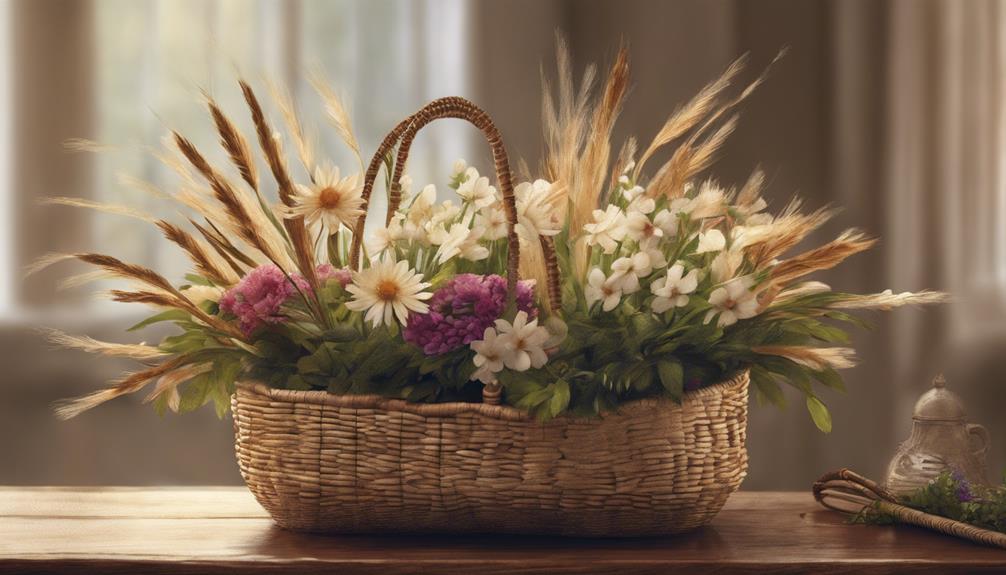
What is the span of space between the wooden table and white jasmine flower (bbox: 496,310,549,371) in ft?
0.50

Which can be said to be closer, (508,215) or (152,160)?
(508,215)

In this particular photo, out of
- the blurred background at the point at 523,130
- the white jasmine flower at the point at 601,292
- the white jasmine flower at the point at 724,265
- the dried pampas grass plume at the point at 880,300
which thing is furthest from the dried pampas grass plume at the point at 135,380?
the blurred background at the point at 523,130

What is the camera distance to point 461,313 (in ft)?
2.91

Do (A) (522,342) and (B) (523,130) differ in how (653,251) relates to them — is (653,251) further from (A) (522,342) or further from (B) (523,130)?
(B) (523,130)

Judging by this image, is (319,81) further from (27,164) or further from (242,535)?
(27,164)

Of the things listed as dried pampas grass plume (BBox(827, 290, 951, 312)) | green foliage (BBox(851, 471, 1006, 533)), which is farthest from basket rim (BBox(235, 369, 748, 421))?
green foliage (BBox(851, 471, 1006, 533))

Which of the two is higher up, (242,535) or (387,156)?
(387,156)

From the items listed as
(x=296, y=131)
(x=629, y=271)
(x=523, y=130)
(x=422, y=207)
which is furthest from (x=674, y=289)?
(x=523, y=130)

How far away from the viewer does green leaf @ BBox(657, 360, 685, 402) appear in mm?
854

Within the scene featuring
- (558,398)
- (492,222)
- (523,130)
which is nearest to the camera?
(558,398)

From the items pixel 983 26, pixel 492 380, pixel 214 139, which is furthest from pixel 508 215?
pixel 983 26

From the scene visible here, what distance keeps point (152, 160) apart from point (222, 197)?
150cm

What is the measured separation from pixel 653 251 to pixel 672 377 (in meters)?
0.10

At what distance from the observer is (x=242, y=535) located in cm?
95
